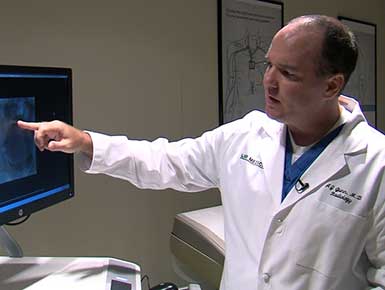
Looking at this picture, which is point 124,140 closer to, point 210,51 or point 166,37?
point 166,37

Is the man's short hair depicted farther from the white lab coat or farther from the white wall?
the white wall

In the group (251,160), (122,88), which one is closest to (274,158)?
(251,160)

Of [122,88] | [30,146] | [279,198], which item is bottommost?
[279,198]

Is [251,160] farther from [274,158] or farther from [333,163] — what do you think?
[333,163]

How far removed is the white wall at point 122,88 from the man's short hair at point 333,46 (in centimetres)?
87

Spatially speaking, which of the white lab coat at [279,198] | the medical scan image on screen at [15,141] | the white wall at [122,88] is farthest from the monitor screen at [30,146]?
the white wall at [122,88]

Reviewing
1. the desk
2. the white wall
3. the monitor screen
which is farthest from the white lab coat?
the white wall

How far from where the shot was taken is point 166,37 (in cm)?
203

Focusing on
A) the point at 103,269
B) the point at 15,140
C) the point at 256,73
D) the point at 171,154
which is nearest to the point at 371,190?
the point at 171,154

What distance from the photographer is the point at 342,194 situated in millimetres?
1144

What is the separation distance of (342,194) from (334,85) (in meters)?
0.26

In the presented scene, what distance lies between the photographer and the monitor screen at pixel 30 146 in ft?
3.49

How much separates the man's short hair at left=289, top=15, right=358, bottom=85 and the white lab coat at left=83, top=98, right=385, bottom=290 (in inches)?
6.1

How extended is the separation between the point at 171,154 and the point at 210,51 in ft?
3.26
